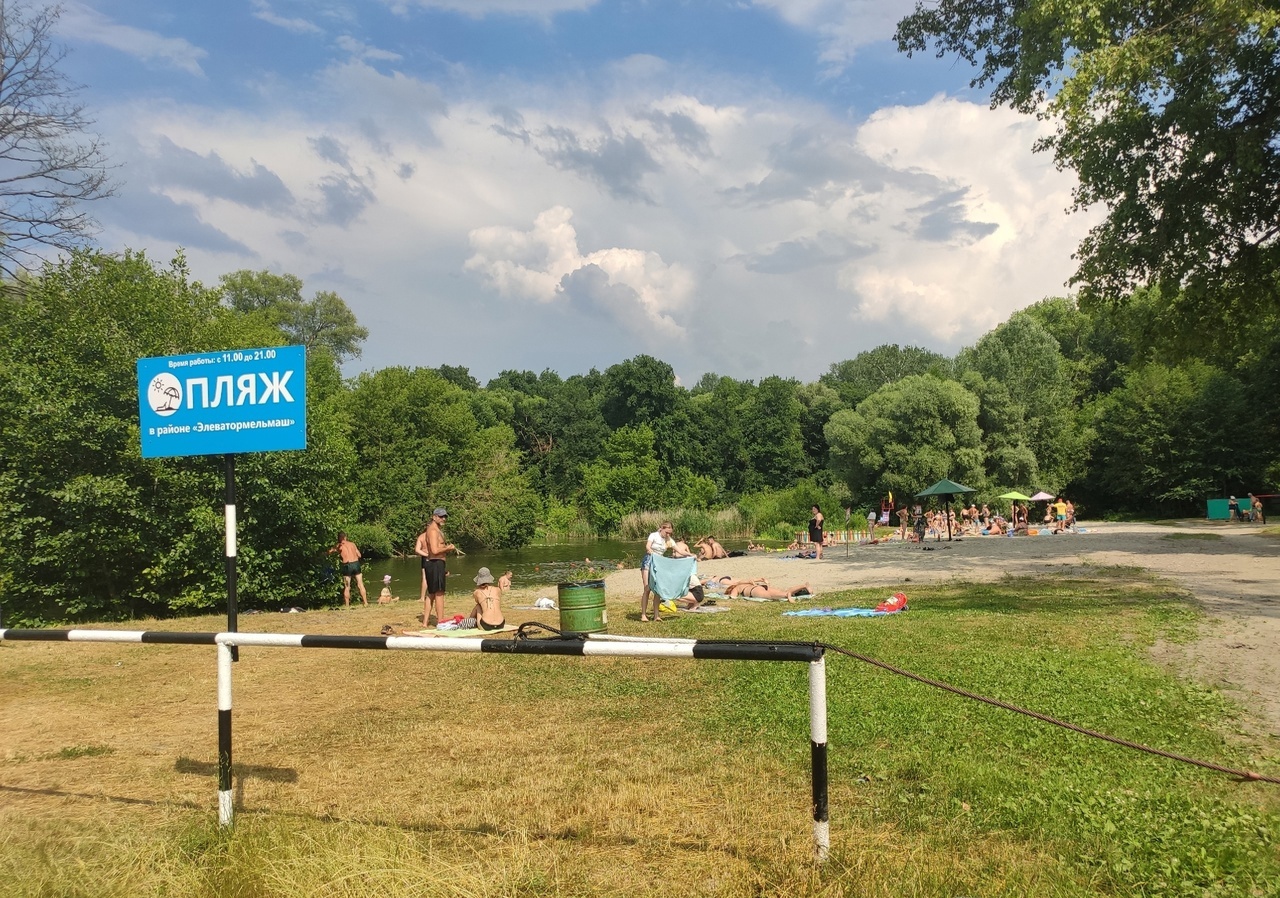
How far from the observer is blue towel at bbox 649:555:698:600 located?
14008 mm

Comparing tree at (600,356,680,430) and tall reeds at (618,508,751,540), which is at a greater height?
tree at (600,356,680,430)

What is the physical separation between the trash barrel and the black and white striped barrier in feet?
23.3

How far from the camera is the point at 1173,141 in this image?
17344mm

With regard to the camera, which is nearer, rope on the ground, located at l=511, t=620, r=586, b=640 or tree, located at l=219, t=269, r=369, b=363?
rope on the ground, located at l=511, t=620, r=586, b=640

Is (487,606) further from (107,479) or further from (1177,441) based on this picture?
(1177,441)

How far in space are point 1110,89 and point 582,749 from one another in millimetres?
15215

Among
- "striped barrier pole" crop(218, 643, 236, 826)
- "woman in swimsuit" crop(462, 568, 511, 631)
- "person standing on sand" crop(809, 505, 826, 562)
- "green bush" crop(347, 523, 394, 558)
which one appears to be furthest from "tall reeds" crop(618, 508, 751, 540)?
"striped barrier pole" crop(218, 643, 236, 826)

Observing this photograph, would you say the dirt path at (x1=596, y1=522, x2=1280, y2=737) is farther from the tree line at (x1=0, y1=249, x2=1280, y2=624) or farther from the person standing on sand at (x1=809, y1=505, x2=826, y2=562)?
the tree line at (x1=0, y1=249, x2=1280, y2=624)

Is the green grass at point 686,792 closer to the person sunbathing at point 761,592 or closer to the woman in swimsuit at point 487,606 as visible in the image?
the woman in swimsuit at point 487,606

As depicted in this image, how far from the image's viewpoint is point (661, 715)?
749cm

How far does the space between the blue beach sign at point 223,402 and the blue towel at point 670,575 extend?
8.82m

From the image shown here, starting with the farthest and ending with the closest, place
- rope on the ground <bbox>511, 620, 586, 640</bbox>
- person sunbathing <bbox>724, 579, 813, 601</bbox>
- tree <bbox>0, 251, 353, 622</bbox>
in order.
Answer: tree <bbox>0, 251, 353, 622</bbox> → person sunbathing <bbox>724, 579, 813, 601</bbox> → rope on the ground <bbox>511, 620, 586, 640</bbox>

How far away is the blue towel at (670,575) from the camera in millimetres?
14008

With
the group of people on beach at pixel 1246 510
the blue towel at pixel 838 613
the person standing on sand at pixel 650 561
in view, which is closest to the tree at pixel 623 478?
the group of people on beach at pixel 1246 510
